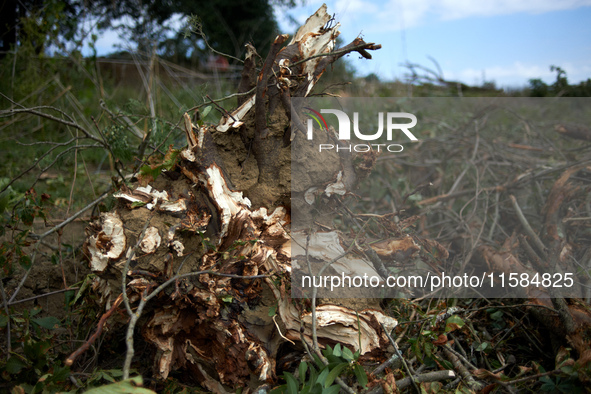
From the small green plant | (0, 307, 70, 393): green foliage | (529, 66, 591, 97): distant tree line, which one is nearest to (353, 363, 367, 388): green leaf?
the small green plant

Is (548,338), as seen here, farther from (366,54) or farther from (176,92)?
(176,92)

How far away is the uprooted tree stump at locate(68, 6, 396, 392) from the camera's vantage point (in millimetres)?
1568

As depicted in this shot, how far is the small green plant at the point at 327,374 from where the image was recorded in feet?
4.41

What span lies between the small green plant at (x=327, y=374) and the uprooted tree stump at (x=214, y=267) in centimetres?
11

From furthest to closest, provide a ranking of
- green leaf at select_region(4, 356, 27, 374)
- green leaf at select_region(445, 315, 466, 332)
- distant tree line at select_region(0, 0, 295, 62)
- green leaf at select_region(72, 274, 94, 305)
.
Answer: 1. distant tree line at select_region(0, 0, 295, 62)
2. green leaf at select_region(72, 274, 94, 305)
3. green leaf at select_region(445, 315, 466, 332)
4. green leaf at select_region(4, 356, 27, 374)

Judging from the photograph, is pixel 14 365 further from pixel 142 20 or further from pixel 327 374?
pixel 142 20

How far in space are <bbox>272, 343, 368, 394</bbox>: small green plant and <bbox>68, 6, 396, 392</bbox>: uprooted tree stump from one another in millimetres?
107

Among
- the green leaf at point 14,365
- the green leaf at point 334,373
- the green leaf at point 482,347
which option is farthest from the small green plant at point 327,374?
the green leaf at point 14,365

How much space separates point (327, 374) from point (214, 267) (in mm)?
612

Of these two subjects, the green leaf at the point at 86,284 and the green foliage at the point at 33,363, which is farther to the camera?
the green leaf at the point at 86,284

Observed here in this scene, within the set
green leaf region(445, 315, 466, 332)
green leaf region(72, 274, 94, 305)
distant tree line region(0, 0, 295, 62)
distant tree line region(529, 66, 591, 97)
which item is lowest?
green leaf region(445, 315, 466, 332)

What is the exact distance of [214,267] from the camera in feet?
5.31

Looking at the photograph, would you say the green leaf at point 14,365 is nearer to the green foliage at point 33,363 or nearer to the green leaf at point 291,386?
the green foliage at point 33,363

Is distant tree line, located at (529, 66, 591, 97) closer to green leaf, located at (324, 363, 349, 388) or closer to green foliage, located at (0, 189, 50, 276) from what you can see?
green leaf, located at (324, 363, 349, 388)
